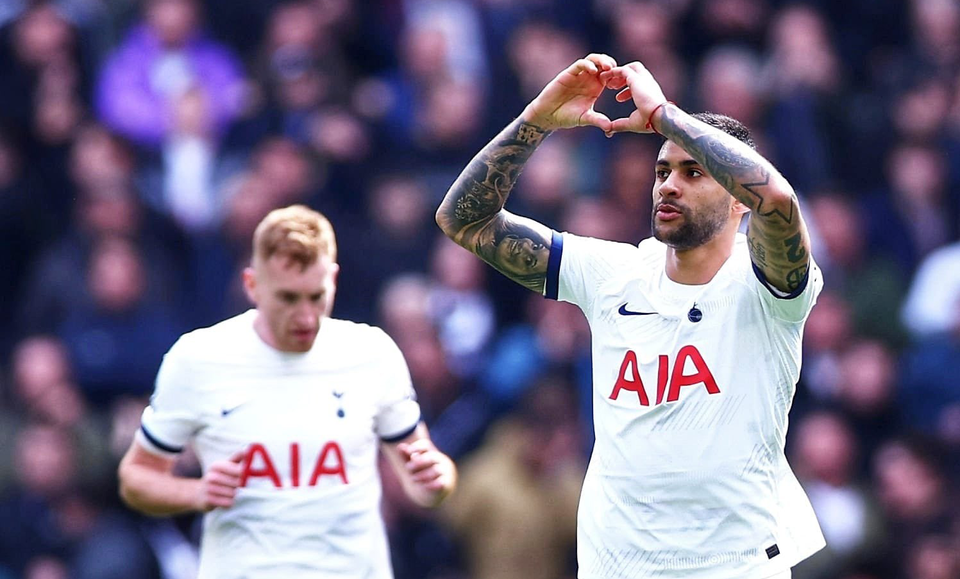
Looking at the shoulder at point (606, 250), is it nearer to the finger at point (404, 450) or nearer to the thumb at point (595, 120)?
the thumb at point (595, 120)

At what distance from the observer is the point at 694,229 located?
5.67m

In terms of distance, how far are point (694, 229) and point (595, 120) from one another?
519 mm

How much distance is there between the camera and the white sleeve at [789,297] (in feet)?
17.9

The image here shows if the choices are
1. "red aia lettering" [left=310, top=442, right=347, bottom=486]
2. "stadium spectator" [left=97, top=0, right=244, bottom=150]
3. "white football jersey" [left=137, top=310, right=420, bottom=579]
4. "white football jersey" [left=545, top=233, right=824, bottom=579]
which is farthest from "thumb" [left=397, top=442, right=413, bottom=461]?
"stadium spectator" [left=97, top=0, right=244, bottom=150]

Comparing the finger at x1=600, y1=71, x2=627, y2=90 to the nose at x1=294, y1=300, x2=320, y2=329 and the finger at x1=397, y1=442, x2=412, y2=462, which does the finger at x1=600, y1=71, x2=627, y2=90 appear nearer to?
the nose at x1=294, y1=300, x2=320, y2=329

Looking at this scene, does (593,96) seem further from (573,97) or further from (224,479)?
(224,479)

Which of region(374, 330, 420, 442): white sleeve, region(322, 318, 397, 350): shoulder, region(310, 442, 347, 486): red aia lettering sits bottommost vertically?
region(310, 442, 347, 486): red aia lettering

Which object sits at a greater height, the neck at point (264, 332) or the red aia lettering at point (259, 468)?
the neck at point (264, 332)

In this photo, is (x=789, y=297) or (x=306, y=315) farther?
(x=306, y=315)

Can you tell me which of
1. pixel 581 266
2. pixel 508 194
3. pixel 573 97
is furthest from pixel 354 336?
pixel 573 97

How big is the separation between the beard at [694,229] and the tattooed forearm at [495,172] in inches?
23.3

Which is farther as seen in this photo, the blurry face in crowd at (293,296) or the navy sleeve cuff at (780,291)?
the blurry face in crowd at (293,296)

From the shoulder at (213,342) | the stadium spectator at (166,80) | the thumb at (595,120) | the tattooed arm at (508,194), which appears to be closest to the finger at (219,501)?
the shoulder at (213,342)

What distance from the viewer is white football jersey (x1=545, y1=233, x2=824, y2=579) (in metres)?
5.54
